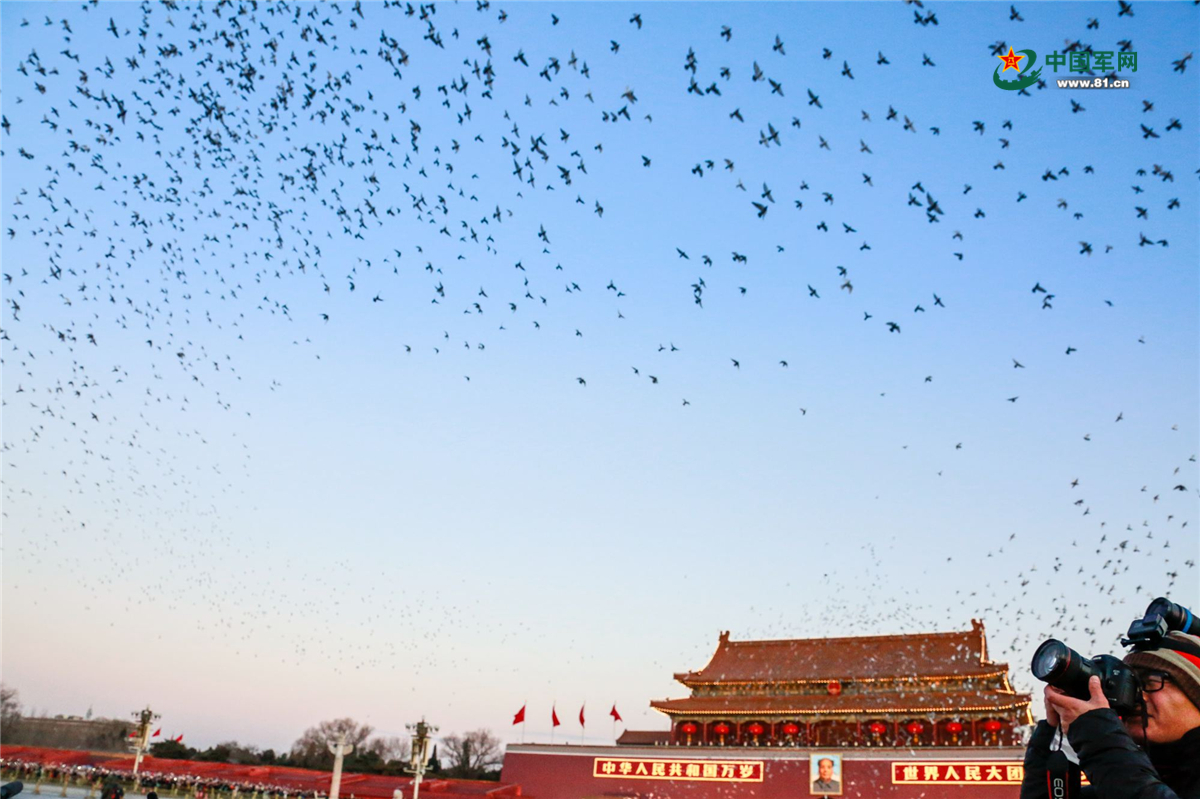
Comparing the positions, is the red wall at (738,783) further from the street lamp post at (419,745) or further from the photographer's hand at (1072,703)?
the photographer's hand at (1072,703)

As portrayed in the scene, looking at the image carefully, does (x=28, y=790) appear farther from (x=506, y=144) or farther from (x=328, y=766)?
(x=506, y=144)

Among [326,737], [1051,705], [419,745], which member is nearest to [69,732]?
[326,737]

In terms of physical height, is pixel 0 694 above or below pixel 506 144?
below

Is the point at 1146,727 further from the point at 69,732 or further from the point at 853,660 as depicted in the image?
the point at 69,732

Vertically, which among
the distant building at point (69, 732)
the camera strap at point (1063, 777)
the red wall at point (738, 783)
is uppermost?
the camera strap at point (1063, 777)

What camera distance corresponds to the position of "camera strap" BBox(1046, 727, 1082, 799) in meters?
1.93

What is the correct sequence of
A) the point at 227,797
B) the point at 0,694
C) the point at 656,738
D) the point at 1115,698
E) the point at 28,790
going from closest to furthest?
the point at 1115,698
the point at 28,790
the point at 227,797
the point at 656,738
the point at 0,694

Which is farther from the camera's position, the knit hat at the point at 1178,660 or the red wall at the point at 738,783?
the red wall at the point at 738,783

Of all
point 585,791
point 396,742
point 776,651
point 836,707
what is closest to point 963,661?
point 836,707

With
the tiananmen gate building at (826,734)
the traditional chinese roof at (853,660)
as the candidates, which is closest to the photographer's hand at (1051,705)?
the tiananmen gate building at (826,734)

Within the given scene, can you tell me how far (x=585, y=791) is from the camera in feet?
96.1

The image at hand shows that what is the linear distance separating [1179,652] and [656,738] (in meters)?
34.0

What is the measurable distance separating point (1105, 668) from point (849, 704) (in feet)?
97.2

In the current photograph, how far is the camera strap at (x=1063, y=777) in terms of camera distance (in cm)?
193
